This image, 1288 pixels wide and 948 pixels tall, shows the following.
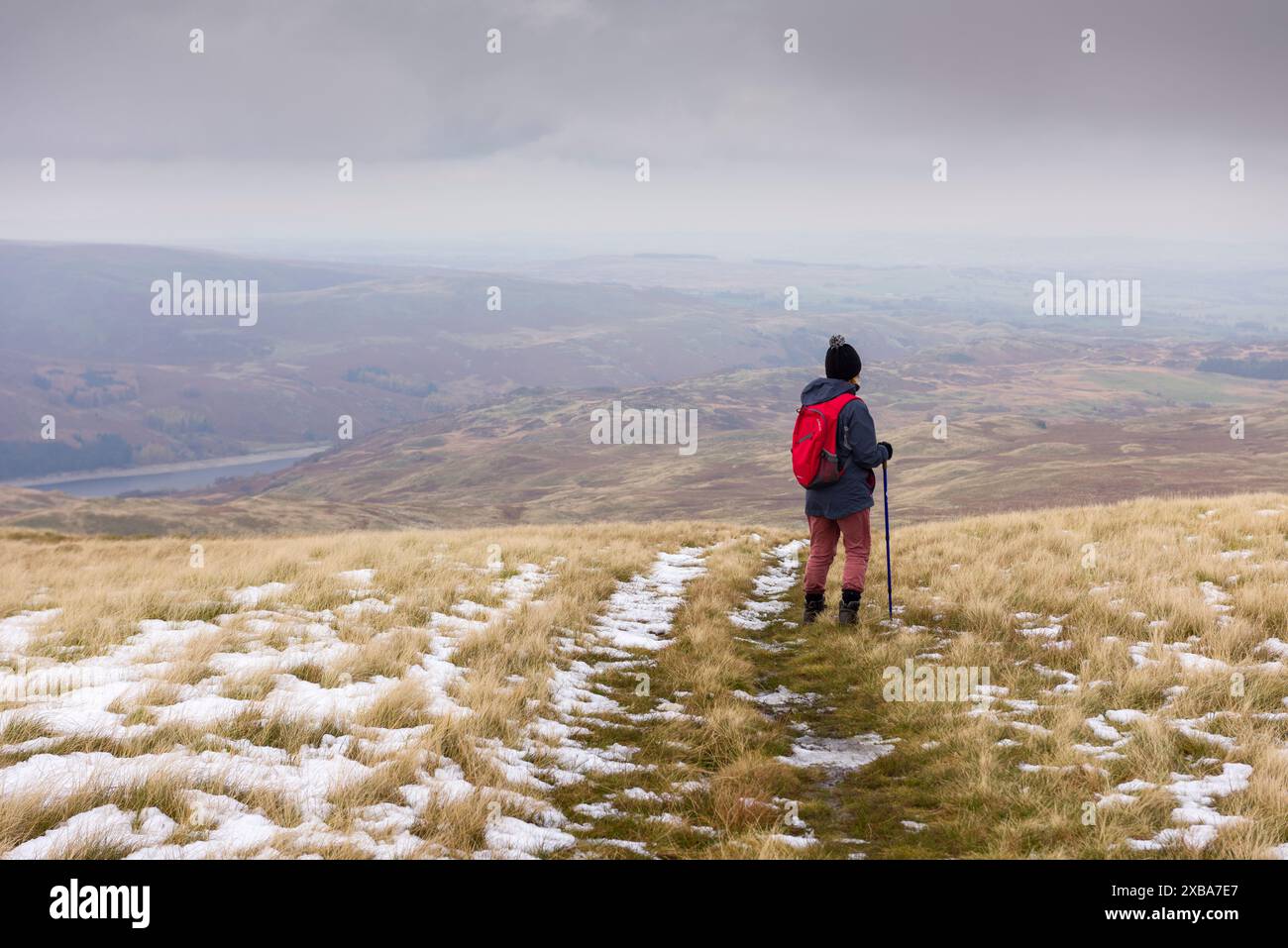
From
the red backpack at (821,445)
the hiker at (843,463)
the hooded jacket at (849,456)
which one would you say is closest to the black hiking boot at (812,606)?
the hiker at (843,463)

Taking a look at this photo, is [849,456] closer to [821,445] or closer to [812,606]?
[821,445]

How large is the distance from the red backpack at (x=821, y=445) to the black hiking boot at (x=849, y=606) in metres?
1.72

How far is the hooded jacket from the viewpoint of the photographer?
→ 11644 millimetres

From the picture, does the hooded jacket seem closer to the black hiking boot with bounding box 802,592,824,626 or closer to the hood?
the hood

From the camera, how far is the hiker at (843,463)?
11.7 m

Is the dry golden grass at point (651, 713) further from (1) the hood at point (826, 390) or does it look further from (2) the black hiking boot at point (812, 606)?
(1) the hood at point (826, 390)

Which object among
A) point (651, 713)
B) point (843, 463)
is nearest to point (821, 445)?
point (843, 463)

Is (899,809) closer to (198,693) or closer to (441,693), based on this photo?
(441,693)

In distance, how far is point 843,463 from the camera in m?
11.7

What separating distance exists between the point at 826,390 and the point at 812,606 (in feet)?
11.3

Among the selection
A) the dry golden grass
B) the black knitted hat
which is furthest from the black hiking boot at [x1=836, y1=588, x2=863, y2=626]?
the black knitted hat

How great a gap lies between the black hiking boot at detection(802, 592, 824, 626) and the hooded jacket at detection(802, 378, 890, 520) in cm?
142
